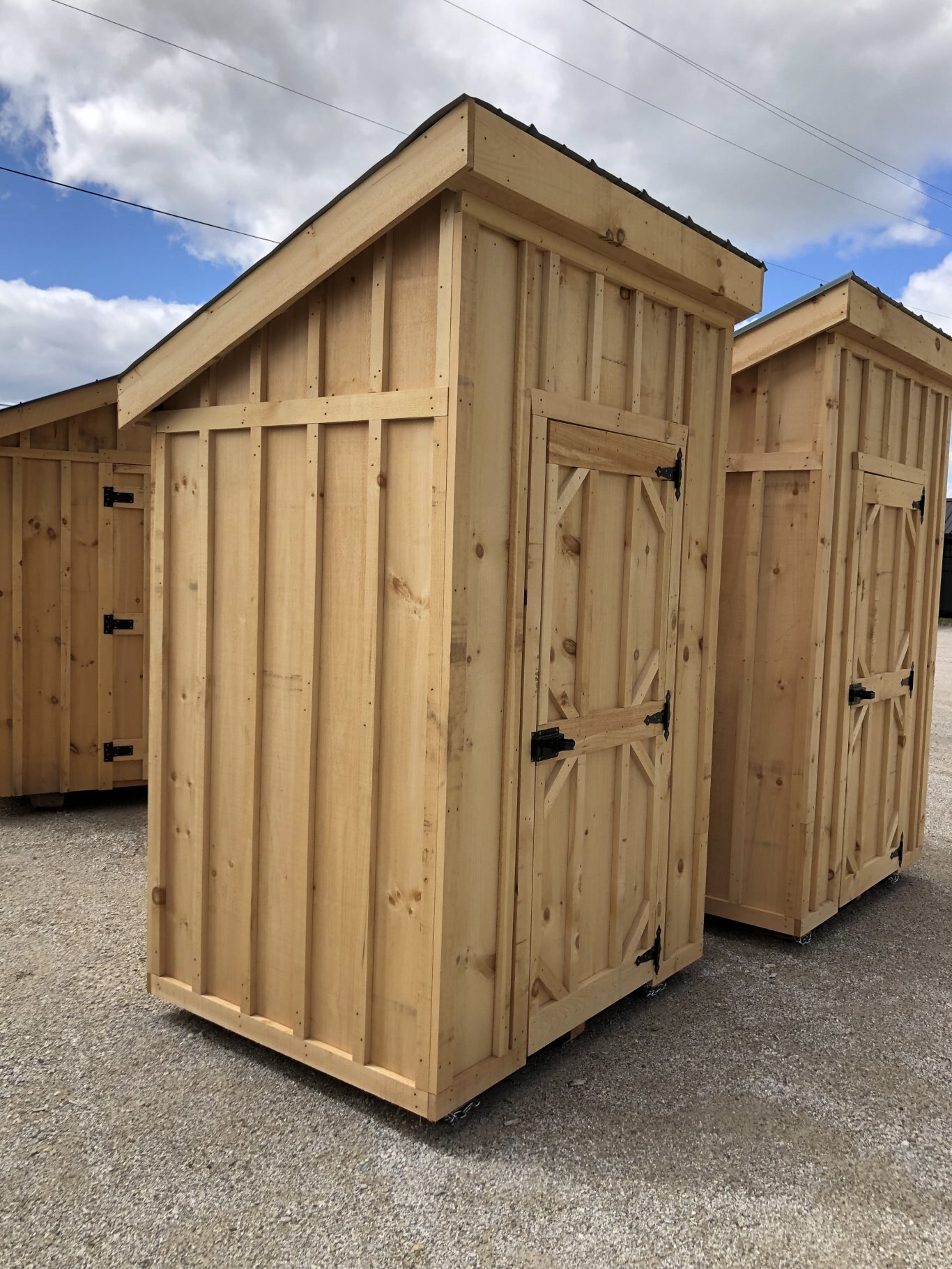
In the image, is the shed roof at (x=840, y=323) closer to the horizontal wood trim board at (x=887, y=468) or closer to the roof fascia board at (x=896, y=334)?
the roof fascia board at (x=896, y=334)

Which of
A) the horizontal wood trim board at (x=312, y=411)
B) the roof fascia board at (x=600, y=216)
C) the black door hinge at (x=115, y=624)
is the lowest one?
the black door hinge at (x=115, y=624)

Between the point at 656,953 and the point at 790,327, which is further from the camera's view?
the point at 790,327

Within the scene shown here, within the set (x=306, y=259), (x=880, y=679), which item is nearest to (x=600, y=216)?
(x=306, y=259)

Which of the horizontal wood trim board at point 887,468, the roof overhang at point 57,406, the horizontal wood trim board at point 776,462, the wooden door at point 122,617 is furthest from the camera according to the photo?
the wooden door at point 122,617

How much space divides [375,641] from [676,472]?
62.7 inches

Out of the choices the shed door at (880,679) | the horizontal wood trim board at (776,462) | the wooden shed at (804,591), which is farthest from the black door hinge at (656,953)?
the horizontal wood trim board at (776,462)

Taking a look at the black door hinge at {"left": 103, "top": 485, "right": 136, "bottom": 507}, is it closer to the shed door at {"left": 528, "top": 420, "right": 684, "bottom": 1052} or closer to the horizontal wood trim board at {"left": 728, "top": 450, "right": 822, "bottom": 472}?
the horizontal wood trim board at {"left": 728, "top": 450, "right": 822, "bottom": 472}

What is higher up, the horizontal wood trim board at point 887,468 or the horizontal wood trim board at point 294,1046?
the horizontal wood trim board at point 887,468

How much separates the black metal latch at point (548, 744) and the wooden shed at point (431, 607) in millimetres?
12

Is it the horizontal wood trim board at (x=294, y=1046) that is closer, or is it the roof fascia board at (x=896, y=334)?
the horizontal wood trim board at (x=294, y=1046)

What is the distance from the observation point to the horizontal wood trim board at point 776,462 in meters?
4.72

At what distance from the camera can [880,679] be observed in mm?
5430

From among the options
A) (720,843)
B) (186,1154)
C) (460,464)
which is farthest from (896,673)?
(186,1154)

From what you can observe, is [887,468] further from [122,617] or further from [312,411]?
[122,617]
